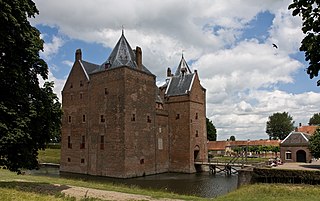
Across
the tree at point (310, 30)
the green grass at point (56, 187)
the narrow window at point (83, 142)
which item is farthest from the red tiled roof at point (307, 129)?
the tree at point (310, 30)

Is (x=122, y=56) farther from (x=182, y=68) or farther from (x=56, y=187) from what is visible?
(x=56, y=187)

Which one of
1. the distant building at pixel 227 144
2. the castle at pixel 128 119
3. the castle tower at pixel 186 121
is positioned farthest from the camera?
the distant building at pixel 227 144

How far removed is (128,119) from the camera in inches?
1172

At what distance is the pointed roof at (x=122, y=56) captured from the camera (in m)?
31.6

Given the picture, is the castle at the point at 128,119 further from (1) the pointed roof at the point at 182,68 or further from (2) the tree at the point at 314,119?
(2) the tree at the point at 314,119

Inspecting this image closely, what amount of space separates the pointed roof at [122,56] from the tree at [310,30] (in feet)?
90.7

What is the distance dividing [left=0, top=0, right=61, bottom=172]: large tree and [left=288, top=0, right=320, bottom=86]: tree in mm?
9594

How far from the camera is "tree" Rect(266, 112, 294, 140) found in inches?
3406

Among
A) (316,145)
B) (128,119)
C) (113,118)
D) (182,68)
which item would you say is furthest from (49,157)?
(316,145)

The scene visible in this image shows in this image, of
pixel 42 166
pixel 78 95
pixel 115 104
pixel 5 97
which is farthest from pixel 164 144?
pixel 5 97

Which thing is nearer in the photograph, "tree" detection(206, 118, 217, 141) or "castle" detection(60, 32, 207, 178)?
"castle" detection(60, 32, 207, 178)

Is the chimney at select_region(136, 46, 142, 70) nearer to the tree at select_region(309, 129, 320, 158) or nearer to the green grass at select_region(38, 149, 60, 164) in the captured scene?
the green grass at select_region(38, 149, 60, 164)

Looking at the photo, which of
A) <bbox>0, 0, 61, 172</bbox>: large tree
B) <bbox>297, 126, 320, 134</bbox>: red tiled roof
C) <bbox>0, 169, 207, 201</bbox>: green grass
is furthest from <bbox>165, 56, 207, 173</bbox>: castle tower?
<bbox>297, 126, 320, 134</bbox>: red tiled roof

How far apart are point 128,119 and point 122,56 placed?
687cm
